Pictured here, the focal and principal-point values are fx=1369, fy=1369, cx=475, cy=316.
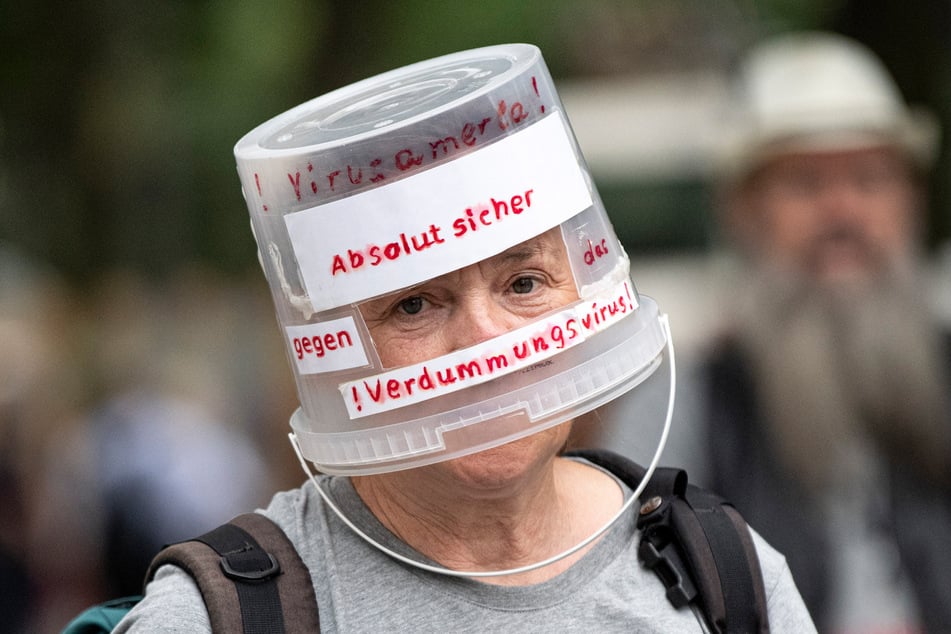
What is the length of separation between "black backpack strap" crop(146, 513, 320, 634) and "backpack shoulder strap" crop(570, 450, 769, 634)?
64 centimetres

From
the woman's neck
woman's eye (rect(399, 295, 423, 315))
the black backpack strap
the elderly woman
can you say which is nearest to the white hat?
the elderly woman

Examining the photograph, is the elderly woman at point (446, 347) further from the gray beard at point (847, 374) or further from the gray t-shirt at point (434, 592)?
the gray beard at point (847, 374)

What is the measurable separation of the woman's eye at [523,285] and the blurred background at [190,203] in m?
3.10

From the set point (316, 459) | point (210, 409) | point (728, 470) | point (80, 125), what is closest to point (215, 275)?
point (80, 125)

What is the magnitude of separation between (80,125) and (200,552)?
972cm

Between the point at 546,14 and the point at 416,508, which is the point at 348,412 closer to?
the point at 416,508

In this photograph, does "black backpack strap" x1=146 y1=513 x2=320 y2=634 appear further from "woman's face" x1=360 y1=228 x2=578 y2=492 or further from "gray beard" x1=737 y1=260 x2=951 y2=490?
"gray beard" x1=737 y1=260 x2=951 y2=490

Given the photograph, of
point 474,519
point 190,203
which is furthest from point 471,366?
point 190,203

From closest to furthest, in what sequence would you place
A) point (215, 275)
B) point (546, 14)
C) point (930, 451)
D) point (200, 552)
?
1. point (200, 552)
2. point (930, 451)
3. point (546, 14)
4. point (215, 275)

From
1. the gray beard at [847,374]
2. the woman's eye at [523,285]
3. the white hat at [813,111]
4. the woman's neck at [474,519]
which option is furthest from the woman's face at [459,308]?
the white hat at [813,111]

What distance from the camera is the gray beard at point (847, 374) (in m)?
4.29

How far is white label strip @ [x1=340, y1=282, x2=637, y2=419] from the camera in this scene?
2189mm

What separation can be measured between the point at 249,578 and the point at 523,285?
65cm

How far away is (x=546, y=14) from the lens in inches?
509
